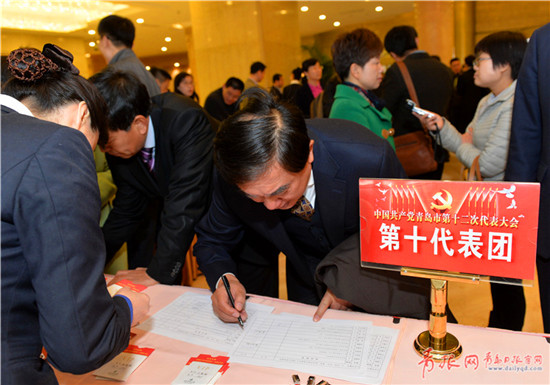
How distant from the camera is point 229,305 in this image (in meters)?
1.14

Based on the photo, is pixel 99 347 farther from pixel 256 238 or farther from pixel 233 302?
pixel 256 238

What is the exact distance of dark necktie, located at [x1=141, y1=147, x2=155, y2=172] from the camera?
167 cm

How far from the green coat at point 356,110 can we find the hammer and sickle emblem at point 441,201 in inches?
42.1

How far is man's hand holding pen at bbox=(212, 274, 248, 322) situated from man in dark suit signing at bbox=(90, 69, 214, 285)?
0.33 meters

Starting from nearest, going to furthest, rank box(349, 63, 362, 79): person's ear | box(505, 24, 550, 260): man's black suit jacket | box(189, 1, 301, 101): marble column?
box(505, 24, 550, 260): man's black suit jacket, box(349, 63, 362, 79): person's ear, box(189, 1, 301, 101): marble column

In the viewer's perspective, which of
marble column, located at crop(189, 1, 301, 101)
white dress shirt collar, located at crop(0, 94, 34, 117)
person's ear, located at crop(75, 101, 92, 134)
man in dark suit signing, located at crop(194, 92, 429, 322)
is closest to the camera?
white dress shirt collar, located at crop(0, 94, 34, 117)

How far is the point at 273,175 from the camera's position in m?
1.05

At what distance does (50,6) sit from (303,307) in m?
7.92

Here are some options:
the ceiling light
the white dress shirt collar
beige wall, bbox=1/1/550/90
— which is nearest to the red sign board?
the white dress shirt collar

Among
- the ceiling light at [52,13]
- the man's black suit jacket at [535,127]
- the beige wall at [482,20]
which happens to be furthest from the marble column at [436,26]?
the man's black suit jacket at [535,127]

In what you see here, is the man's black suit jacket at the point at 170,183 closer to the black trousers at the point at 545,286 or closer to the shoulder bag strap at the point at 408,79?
the black trousers at the point at 545,286
